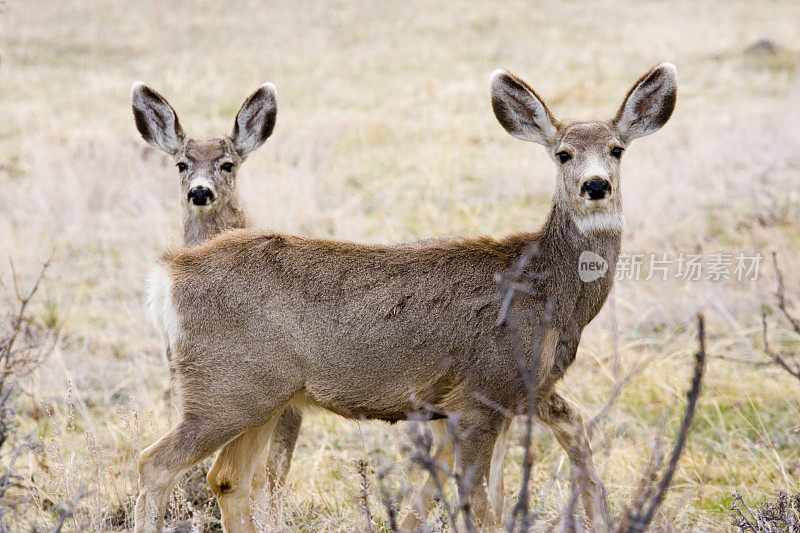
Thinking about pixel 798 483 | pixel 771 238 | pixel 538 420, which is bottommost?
pixel 798 483

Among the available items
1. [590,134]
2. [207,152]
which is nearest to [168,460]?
[590,134]

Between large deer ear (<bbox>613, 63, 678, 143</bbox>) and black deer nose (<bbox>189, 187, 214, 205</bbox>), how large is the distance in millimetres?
2421

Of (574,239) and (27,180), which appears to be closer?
(574,239)

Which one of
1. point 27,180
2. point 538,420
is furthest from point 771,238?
point 27,180

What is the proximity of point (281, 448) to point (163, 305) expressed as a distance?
4.23ft

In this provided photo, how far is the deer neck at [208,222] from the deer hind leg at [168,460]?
207 cm

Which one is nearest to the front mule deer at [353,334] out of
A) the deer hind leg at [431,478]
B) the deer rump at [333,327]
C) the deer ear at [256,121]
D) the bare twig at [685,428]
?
the deer rump at [333,327]

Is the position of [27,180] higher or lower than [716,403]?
higher

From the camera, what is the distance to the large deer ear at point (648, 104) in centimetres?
476

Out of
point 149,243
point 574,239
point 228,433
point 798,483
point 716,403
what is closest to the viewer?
point 228,433

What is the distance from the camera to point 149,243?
359 inches

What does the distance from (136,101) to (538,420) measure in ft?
10.7

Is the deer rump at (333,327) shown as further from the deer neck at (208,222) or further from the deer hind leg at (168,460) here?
the deer neck at (208,222)

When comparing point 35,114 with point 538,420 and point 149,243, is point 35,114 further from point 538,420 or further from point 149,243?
point 538,420
